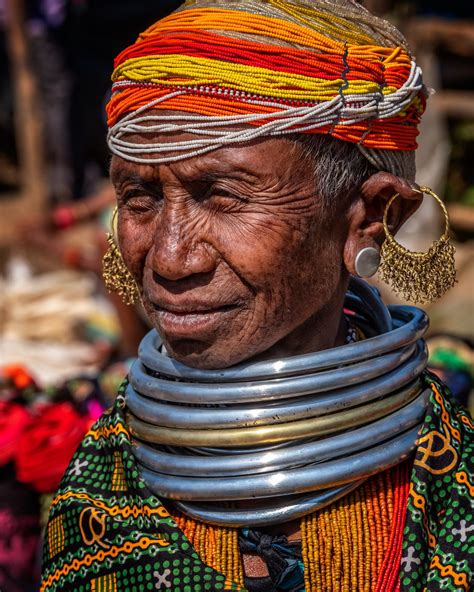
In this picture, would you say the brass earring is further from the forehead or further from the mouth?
the forehead

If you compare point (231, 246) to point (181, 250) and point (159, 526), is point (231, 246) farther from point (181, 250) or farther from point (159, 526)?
point (159, 526)

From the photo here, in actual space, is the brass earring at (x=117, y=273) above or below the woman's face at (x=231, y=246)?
below

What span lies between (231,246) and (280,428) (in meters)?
0.39

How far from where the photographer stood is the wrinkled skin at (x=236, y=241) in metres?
1.74

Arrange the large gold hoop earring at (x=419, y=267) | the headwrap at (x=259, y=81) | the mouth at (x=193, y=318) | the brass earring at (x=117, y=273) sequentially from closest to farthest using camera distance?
1. the headwrap at (x=259, y=81)
2. the mouth at (x=193, y=318)
3. the large gold hoop earring at (x=419, y=267)
4. the brass earring at (x=117, y=273)

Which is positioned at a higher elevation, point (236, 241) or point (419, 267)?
point (236, 241)

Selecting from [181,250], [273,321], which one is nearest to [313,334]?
[273,321]

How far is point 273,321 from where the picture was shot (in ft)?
5.97

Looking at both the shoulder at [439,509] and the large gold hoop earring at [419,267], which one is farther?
the large gold hoop earring at [419,267]

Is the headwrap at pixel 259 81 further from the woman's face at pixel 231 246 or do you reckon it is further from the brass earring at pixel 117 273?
the brass earring at pixel 117 273

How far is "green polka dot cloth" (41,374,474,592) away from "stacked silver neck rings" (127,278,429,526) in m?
0.06

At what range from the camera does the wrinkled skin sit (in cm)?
174

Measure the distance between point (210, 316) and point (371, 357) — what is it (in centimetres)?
36

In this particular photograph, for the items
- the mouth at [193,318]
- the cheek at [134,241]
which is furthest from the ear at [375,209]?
the cheek at [134,241]
